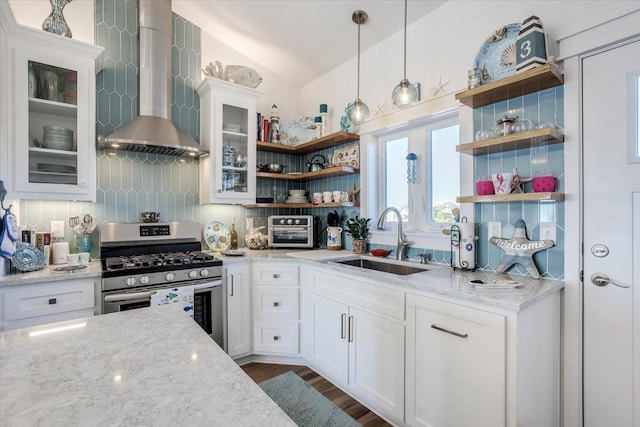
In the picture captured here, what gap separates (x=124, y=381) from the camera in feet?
2.30

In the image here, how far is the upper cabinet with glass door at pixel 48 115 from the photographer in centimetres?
203

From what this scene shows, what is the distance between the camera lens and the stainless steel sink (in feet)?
7.63

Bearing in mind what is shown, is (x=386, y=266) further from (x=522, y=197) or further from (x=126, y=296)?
(x=126, y=296)

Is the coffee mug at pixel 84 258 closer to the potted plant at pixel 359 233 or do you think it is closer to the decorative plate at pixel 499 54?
the potted plant at pixel 359 233

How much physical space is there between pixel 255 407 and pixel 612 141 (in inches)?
76.1

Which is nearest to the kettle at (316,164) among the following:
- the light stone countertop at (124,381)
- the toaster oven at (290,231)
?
the toaster oven at (290,231)

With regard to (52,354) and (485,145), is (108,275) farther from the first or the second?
(485,145)

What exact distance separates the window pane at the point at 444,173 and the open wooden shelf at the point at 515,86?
1.25 ft

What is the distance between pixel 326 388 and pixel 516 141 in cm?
195

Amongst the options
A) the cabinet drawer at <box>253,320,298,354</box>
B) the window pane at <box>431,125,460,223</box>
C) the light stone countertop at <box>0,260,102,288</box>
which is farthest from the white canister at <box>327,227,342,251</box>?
the light stone countertop at <box>0,260,102,288</box>

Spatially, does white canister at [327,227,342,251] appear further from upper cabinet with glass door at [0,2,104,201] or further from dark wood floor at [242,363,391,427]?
upper cabinet with glass door at [0,2,104,201]

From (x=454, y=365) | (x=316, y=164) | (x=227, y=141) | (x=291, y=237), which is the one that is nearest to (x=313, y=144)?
(x=316, y=164)

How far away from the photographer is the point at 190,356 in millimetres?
822

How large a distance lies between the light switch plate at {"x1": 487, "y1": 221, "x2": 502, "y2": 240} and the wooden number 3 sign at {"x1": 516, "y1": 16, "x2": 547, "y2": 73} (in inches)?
33.2
